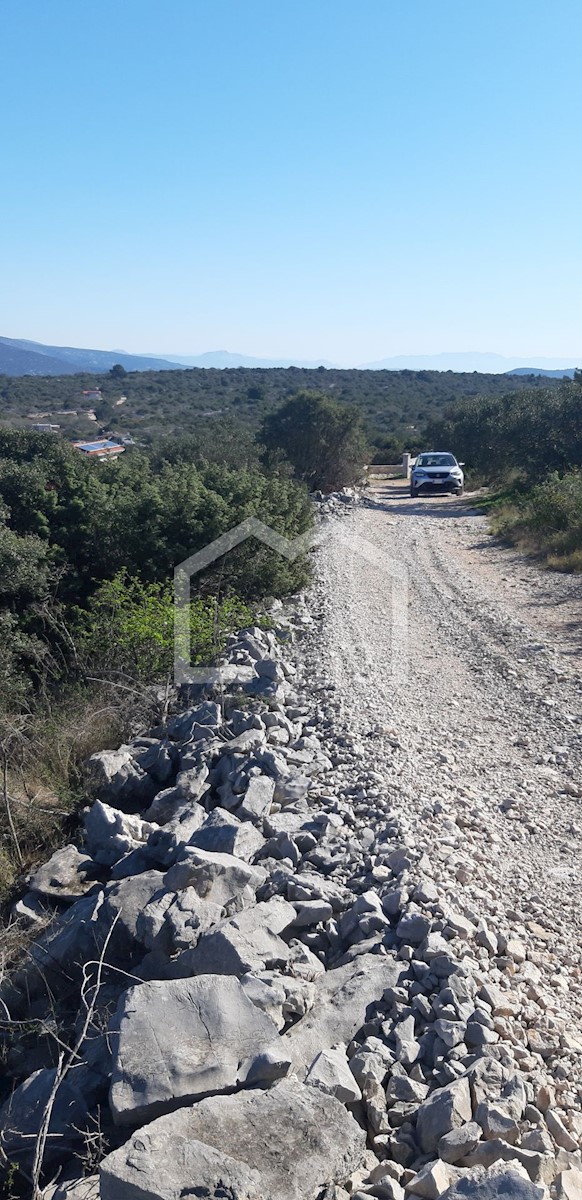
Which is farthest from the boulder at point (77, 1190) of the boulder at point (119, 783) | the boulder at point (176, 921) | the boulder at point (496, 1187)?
the boulder at point (119, 783)

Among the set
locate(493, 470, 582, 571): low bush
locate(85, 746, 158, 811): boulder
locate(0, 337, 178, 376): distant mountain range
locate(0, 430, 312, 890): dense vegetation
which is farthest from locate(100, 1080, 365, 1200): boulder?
locate(0, 337, 178, 376): distant mountain range

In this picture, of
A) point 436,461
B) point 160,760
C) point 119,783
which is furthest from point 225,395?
point 119,783

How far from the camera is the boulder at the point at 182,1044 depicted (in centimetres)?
321

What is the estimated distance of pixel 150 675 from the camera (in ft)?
25.8

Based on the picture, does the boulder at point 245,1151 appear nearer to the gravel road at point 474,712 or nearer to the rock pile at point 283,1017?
the rock pile at point 283,1017

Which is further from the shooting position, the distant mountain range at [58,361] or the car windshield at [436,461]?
the distant mountain range at [58,361]

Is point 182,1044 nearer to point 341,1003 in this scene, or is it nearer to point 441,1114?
point 341,1003

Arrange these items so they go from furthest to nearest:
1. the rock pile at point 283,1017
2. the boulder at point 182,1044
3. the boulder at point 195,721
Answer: the boulder at point 195,721
the boulder at point 182,1044
the rock pile at point 283,1017

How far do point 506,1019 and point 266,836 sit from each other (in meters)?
1.84

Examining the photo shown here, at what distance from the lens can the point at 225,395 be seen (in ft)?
226

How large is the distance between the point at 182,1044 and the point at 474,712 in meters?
4.66

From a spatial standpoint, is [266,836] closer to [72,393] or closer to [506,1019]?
[506,1019]

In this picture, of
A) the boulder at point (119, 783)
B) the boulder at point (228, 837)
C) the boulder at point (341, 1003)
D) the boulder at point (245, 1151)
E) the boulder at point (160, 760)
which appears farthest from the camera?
the boulder at point (160, 760)

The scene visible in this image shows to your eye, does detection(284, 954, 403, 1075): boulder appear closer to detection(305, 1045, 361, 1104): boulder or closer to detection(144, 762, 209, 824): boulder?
detection(305, 1045, 361, 1104): boulder
